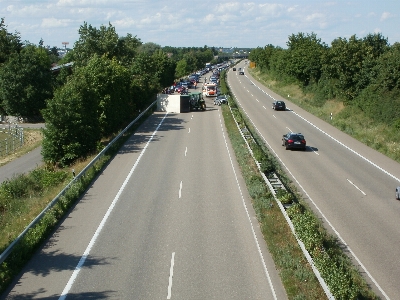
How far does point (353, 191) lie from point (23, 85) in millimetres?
46963

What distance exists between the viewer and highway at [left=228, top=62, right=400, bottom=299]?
A: 54.0 feet

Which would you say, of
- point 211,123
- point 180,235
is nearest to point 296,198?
point 180,235

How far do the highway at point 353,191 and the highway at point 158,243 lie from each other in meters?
3.23

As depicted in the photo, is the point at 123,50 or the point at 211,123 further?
the point at 123,50

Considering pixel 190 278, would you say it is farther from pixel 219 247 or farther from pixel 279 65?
pixel 279 65

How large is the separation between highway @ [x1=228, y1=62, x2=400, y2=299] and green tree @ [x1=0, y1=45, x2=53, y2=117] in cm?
2910

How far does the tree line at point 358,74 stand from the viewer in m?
43.3

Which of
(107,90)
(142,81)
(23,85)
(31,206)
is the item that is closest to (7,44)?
(23,85)

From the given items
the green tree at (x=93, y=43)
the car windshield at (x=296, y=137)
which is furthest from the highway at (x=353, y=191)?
the green tree at (x=93, y=43)

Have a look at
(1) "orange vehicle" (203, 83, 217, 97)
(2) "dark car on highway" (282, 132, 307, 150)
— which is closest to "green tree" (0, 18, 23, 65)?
(1) "orange vehicle" (203, 83, 217, 97)

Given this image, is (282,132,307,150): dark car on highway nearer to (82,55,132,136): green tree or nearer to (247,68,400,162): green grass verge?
(247,68,400,162): green grass verge

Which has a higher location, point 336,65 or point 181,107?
point 336,65

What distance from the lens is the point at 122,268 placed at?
1477cm

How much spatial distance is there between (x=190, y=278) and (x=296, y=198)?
9.64 m
